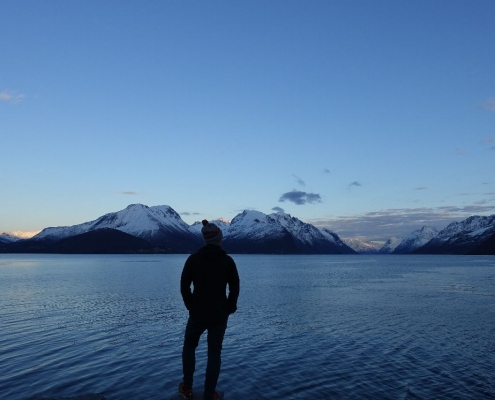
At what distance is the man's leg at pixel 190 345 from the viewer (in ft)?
39.4

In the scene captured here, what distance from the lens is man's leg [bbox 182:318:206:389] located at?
472 inches

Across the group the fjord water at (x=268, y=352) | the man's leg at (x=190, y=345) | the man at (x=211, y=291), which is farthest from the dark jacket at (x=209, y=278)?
the fjord water at (x=268, y=352)

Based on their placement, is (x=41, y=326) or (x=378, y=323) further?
(x=378, y=323)

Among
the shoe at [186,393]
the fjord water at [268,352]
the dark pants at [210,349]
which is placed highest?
the dark pants at [210,349]

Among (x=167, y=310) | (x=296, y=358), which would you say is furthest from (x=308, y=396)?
(x=167, y=310)

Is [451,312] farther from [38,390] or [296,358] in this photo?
[38,390]

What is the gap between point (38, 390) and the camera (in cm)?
1650

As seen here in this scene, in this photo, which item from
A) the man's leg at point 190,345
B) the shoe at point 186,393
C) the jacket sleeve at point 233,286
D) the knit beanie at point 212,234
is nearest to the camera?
the jacket sleeve at point 233,286

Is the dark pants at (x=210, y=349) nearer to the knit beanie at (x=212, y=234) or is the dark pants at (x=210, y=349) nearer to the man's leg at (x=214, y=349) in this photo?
the man's leg at (x=214, y=349)

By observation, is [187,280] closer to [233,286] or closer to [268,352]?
[233,286]

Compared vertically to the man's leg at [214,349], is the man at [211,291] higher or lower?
higher

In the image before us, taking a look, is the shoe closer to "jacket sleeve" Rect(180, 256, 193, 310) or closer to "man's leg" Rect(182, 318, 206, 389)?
"man's leg" Rect(182, 318, 206, 389)

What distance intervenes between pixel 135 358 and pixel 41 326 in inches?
578

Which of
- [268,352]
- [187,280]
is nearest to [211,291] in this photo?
[187,280]
